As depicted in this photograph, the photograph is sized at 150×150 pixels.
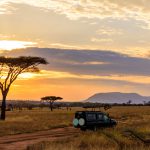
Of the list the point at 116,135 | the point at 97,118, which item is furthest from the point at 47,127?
the point at 116,135

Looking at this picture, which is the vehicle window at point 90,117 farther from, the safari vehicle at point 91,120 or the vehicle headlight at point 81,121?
the vehicle headlight at point 81,121

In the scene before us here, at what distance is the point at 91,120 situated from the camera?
40.4 meters

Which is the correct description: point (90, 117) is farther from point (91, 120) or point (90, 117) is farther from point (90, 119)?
point (91, 120)

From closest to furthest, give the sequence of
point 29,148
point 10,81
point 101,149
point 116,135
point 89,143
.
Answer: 1. point 101,149
2. point 29,148
3. point 89,143
4. point 116,135
5. point 10,81

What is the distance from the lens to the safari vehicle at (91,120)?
131 feet

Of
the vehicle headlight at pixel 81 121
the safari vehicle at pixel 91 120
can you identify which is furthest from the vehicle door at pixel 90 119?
the vehicle headlight at pixel 81 121

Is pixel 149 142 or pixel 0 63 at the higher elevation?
pixel 0 63

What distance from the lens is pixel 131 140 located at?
2731 cm

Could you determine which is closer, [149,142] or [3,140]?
[149,142]

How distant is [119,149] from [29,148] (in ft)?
17.5

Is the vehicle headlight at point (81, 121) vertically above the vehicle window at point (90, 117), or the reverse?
the vehicle window at point (90, 117)

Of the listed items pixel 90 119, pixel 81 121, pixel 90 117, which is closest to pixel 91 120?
pixel 90 119

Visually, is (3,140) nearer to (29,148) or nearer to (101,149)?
(29,148)

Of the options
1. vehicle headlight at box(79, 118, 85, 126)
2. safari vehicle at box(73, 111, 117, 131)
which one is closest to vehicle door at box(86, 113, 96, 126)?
safari vehicle at box(73, 111, 117, 131)
